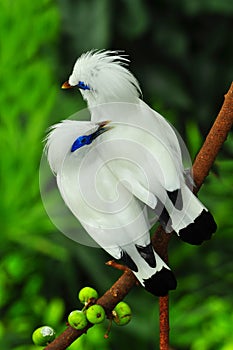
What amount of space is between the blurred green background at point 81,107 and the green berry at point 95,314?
0.43 meters

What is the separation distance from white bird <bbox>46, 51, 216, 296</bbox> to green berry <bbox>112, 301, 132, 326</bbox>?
0.08 meters

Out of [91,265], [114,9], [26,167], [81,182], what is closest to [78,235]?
[81,182]

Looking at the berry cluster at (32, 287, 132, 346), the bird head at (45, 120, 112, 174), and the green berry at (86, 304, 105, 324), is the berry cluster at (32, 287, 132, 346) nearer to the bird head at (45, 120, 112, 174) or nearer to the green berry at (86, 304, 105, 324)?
the green berry at (86, 304, 105, 324)

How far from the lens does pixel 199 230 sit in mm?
409

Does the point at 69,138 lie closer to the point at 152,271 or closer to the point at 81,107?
the point at 152,271

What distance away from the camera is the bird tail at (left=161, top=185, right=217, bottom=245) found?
0.41m

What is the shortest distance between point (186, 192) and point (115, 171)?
0.04m

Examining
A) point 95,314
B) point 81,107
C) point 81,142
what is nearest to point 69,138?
point 81,142

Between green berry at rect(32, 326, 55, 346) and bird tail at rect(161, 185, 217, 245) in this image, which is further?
green berry at rect(32, 326, 55, 346)

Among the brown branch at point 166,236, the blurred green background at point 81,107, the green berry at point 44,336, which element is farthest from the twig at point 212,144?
the blurred green background at point 81,107

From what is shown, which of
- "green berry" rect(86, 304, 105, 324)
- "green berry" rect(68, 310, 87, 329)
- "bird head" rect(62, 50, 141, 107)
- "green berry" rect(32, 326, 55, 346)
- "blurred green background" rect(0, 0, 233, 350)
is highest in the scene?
"bird head" rect(62, 50, 141, 107)

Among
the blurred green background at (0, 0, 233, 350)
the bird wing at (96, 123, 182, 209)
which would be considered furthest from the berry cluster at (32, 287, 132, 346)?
the blurred green background at (0, 0, 233, 350)

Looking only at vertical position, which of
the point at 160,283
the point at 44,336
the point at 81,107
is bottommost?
the point at 81,107

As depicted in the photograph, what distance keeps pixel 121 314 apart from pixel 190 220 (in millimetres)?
112
